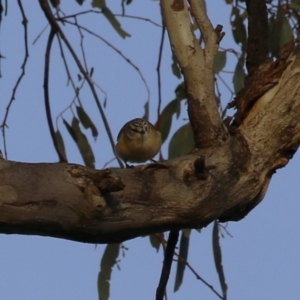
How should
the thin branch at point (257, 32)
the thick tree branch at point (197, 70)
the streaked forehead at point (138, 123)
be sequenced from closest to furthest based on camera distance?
the thick tree branch at point (197, 70), the thin branch at point (257, 32), the streaked forehead at point (138, 123)

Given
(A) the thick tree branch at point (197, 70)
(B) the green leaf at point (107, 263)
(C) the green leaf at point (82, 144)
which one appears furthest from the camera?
(C) the green leaf at point (82, 144)

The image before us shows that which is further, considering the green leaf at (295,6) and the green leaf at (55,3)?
the green leaf at (55,3)

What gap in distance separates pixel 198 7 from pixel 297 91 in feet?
1.03

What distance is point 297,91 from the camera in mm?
2152

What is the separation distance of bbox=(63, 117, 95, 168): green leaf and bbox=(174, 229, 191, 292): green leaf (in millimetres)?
438

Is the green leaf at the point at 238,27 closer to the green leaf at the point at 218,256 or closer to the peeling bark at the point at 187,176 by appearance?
the green leaf at the point at 218,256

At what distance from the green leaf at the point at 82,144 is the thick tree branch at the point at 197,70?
1.17 m

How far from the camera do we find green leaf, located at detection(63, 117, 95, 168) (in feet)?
10.6

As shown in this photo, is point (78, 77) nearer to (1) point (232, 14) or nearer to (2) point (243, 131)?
(1) point (232, 14)

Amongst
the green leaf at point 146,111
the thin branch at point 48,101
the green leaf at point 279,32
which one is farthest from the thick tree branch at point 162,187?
the green leaf at point 146,111

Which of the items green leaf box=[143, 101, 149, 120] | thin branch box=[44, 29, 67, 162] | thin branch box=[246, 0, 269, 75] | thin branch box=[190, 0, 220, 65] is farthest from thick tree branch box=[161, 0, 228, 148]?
green leaf box=[143, 101, 149, 120]

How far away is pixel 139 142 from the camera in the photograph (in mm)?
3438

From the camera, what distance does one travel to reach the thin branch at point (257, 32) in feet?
8.05

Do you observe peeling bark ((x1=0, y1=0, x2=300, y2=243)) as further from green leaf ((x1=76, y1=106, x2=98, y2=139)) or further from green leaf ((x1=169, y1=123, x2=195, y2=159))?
green leaf ((x1=76, y1=106, x2=98, y2=139))
